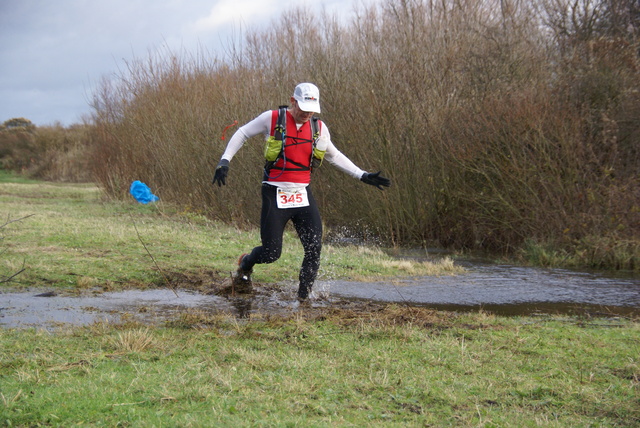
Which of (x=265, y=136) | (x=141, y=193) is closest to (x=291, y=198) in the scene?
(x=265, y=136)

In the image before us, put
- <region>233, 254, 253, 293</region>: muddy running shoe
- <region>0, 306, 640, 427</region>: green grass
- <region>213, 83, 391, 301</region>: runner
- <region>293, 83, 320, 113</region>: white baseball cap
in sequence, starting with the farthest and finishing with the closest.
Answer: <region>233, 254, 253, 293</region>: muddy running shoe, <region>213, 83, 391, 301</region>: runner, <region>293, 83, 320, 113</region>: white baseball cap, <region>0, 306, 640, 427</region>: green grass

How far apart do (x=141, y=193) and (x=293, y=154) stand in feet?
46.5

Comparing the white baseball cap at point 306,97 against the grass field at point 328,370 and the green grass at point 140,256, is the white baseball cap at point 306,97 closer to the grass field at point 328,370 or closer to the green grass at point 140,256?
the grass field at point 328,370

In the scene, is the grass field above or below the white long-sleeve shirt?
below

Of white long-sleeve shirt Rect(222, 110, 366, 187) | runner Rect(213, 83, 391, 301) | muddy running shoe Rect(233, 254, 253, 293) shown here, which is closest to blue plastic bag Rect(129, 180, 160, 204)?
muddy running shoe Rect(233, 254, 253, 293)

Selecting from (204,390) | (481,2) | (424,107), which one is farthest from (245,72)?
(204,390)

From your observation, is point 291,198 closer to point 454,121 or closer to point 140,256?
point 140,256

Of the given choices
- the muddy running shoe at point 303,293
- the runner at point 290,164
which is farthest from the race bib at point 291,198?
the muddy running shoe at point 303,293

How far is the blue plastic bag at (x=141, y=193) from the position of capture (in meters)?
20.4

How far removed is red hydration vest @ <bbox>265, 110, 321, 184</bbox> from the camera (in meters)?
7.14

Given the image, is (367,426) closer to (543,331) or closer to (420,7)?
(543,331)

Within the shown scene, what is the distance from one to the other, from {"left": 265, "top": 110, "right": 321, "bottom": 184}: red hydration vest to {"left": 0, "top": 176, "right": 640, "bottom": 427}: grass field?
1379 mm

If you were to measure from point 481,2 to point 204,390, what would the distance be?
62.8ft

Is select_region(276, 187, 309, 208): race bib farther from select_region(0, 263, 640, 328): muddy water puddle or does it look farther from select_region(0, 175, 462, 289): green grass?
select_region(0, 175, 462, 289): green grass
